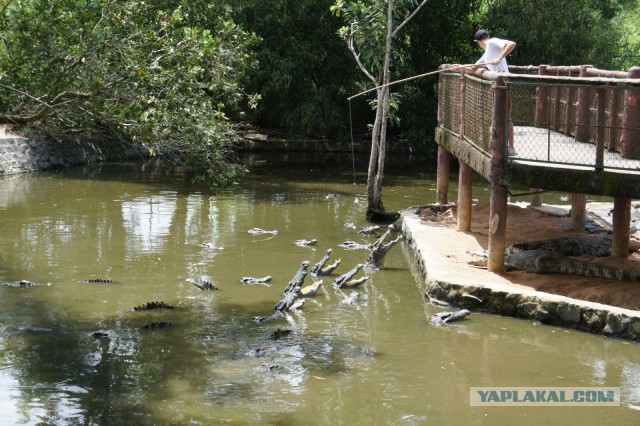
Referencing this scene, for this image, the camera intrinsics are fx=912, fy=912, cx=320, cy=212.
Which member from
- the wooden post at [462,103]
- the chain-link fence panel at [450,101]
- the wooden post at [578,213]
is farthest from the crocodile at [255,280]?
the wooden post at [578,213]

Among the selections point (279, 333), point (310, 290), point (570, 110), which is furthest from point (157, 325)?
point (570, 110)

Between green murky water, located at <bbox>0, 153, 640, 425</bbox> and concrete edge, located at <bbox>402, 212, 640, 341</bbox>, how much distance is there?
0.53 ft

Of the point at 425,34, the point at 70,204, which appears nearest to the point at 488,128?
the point at 70,204

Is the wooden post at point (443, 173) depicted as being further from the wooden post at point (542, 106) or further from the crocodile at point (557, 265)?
the crocodile at point (557, 265)

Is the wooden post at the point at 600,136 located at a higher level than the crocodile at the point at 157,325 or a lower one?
higher

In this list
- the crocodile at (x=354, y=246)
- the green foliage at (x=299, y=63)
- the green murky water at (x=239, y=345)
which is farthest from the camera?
the green foliage at (x=299, y=63)

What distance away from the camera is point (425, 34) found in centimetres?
2881

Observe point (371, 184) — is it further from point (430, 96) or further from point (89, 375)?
point (430, 96)

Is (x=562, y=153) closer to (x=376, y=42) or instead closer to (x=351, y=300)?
(x=351, y=300)

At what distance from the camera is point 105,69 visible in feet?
41.0

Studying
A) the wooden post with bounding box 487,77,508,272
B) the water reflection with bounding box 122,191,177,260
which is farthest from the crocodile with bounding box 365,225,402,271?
the water reflection with bounding box 122,191,177,260

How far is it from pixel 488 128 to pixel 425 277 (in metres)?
2.19

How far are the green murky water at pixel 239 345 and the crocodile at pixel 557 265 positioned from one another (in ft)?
4.72

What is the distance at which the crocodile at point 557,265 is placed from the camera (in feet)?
38.8
